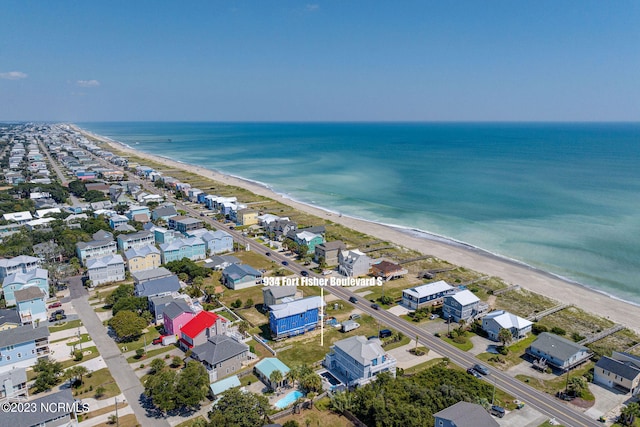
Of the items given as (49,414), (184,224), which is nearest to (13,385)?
(49,414)

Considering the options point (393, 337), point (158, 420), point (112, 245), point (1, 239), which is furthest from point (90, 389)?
point (1, 239)

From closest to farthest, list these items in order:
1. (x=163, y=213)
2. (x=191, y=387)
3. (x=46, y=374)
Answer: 1. (x=191, y=387)
2. (x=46, y=374)
3. (x=163, y=213)

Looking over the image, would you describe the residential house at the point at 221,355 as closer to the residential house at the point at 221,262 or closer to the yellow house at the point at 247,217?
the residential house at the point at 221,262

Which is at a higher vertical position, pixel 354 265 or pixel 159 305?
pixel 354 265

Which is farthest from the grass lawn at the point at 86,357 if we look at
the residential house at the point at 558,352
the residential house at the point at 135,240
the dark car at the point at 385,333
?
the residential house at the point at 558,352

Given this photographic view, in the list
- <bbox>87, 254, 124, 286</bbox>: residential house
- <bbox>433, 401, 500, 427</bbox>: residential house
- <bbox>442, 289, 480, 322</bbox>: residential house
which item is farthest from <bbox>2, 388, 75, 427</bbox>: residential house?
<bbox>442, 289, 480, 322</bbox>: residential house

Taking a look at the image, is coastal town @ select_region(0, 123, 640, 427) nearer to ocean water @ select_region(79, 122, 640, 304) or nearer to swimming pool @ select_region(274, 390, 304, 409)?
swimming pool @ select_region(274, 390, 304, 409)

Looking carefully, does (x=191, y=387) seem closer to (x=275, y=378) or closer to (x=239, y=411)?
(x=239, y=411)
